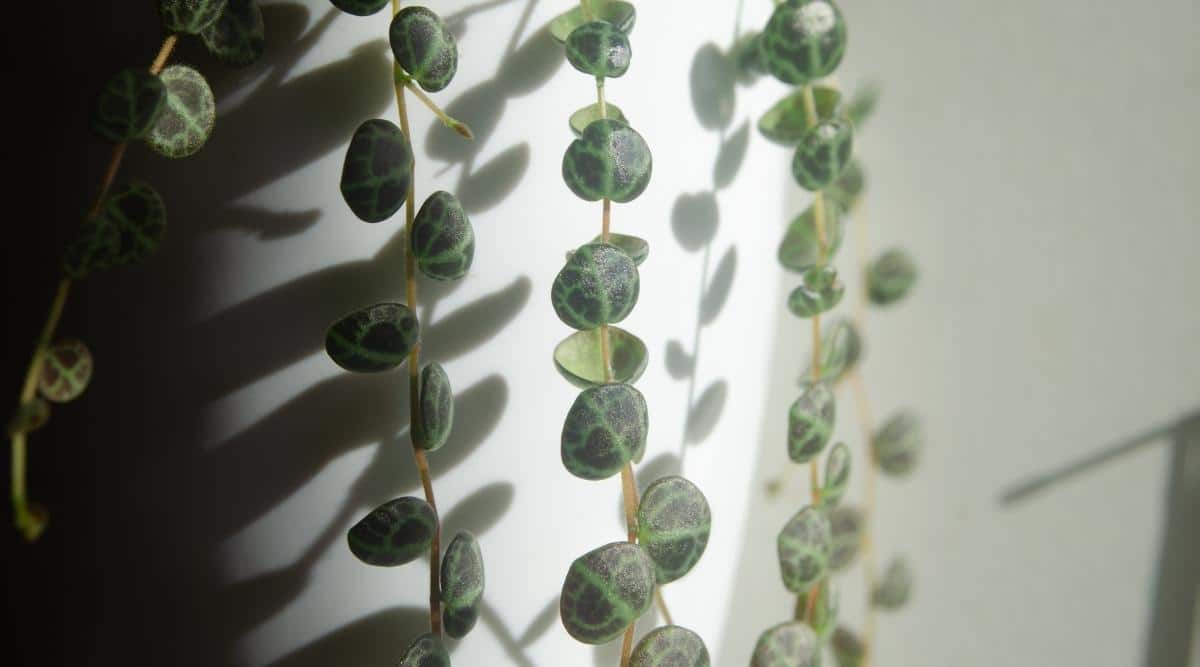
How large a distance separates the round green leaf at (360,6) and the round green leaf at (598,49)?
65 mm

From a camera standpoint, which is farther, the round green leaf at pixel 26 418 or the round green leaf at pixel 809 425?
the round green leaf at pixel 809 425

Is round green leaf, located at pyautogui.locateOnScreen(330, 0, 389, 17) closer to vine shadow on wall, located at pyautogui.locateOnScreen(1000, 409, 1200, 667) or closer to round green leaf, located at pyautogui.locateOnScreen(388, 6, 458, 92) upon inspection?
round green leaf, located at pyautogui.locateOnScreen(388, 6, 458, 92)

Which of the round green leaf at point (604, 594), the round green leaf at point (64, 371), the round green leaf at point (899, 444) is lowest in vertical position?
the round green leaf at point (899, 444)

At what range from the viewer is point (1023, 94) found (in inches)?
19.0

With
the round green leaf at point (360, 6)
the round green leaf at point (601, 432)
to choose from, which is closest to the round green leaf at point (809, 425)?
the round green leaf at point (601, 432)

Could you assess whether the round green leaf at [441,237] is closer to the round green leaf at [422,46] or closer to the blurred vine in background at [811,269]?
the round green leaf at [422,46]

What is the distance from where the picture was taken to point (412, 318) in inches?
11.5

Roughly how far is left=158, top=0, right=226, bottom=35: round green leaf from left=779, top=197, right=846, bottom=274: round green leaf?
0.25 m

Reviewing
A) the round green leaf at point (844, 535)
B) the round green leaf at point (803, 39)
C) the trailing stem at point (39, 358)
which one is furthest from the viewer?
the round green leaf at point (844, 535)

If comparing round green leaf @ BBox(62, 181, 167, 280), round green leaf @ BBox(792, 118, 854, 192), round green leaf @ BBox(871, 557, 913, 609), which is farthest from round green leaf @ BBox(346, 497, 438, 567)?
round green leaf @ BBox(871, 557, 913, 609)

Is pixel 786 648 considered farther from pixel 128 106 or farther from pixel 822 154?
pixel 128 106

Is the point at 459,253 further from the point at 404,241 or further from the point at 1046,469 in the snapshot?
the point at 1046,469

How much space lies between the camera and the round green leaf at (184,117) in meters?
0.28

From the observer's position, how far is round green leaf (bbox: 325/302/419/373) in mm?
284
